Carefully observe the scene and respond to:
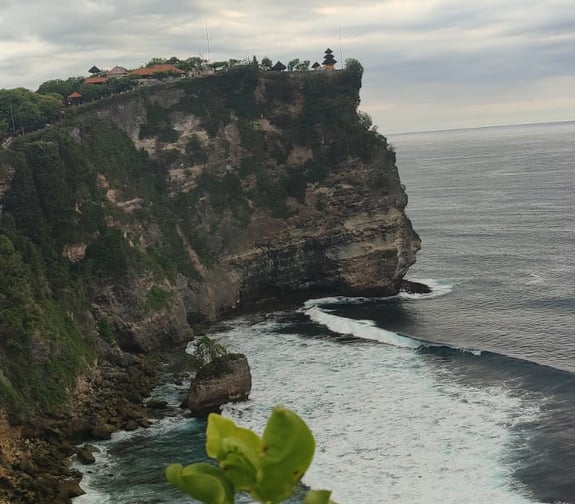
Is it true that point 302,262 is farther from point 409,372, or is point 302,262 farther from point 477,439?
point 477,439

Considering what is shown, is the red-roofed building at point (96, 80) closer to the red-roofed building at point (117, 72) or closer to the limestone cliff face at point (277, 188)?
the red-roofed building at point (117, 72)

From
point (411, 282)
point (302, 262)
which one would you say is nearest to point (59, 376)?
point (302, 262)

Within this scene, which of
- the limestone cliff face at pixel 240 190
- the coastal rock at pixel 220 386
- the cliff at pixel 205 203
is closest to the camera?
the coastal rock at pixel 220 386

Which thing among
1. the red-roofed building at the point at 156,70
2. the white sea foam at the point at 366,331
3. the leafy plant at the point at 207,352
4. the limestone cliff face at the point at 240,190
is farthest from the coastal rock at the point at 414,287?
the red-roofed building at the point at 156,70

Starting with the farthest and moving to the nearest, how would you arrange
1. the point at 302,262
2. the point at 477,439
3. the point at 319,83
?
1. the point at 319,83
2. the point at 302,262
3. the point at 477,439

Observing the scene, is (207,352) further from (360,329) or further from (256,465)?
(256,465)
